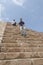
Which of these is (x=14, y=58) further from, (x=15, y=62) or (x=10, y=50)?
(x=10, y=50)

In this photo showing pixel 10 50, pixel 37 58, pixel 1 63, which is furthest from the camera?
pixel 10 50

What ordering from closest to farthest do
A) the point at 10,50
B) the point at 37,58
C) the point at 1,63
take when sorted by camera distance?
the point at 1,63 → the point at 37,58 → the point at 10,50

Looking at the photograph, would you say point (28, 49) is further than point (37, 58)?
Yes

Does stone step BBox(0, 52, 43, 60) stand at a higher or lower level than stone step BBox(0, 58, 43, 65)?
higher

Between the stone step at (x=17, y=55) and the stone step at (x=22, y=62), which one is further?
the stone step at (x=17, y=55)

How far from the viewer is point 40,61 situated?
6.94m

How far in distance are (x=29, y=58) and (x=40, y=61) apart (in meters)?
0.47

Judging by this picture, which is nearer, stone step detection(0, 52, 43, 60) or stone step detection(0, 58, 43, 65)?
stone step detection(0, 58, 43, 65)

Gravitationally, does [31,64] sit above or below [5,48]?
below

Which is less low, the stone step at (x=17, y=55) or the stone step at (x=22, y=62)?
the stone step at (x=17, y=55)

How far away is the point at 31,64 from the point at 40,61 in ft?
1.09

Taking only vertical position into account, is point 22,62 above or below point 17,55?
below

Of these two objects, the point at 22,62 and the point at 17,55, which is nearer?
the point at 22,62

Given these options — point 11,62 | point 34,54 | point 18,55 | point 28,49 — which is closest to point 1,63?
point 11,62
